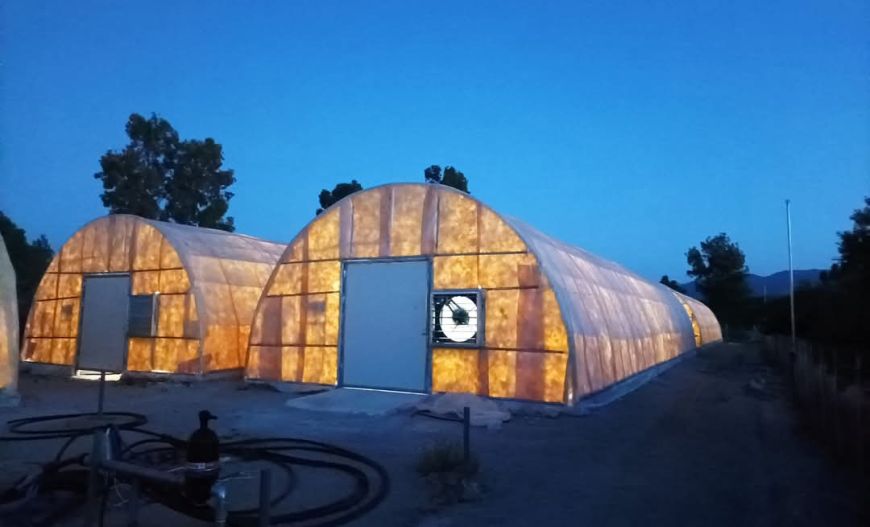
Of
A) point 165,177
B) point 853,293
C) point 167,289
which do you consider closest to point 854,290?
point 853,293

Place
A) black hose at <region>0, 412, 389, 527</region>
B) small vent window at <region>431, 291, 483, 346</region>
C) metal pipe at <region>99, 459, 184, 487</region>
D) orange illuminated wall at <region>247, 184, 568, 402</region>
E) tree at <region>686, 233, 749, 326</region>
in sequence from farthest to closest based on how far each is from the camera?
tree at <region>686, 233, 749, 326</region>, small vent window at <region>431, 291, 483, 346</region>, orange illuminated wall at <region>247, 184, 568, 402</region>, black hose at <region>0, 412, 389, 527</region>, metal pipe at <region>99, 459, 184, 487</region>

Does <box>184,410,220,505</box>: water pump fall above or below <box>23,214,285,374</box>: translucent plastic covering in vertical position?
below

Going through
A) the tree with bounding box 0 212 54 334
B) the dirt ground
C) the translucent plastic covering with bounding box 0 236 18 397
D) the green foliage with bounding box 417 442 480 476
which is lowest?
the dirt ground

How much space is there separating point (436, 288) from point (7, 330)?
8824 millimetres

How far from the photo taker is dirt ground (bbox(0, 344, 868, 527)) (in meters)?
5.64

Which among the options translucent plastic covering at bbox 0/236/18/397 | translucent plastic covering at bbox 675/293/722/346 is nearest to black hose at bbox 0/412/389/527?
translucent plastic covering at bbox 0/236/18/397

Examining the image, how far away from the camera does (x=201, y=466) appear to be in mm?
4277

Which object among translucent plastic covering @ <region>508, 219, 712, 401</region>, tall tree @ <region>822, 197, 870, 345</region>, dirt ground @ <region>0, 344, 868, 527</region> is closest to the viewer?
dirt ground @ <region>0, 344, 868, 527</region>

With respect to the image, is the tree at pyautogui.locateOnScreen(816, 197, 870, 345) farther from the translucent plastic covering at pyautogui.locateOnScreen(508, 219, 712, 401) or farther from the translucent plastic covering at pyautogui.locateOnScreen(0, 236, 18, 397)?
the translucent plastic covering at pyautogui.locateOnScreen(0, 236, 18, 397)

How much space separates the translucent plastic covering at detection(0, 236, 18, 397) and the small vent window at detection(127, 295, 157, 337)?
3411 mm

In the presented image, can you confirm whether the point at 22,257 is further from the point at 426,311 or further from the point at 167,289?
the point at 426,311

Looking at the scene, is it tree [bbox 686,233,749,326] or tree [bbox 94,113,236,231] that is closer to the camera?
tree [bbox 94,113,236,231]

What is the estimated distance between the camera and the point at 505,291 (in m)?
11.9

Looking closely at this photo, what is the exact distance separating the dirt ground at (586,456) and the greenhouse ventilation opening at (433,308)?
3.22ft
